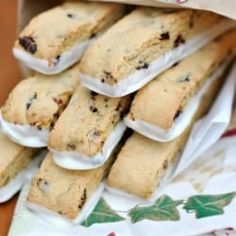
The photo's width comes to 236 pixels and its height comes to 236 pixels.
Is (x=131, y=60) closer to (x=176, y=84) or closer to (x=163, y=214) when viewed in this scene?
(x=176, y=84)

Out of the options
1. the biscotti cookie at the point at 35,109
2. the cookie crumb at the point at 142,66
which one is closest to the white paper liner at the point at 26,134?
the biscotti cookie at the point at 35,109

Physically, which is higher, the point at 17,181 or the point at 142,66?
the point at 142,66

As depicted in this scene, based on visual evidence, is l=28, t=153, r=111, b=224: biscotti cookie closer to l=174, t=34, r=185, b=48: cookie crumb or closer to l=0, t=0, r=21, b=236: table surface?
l=0, t=0, r=21, b=236: table surface

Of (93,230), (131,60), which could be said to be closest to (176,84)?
(131,60)

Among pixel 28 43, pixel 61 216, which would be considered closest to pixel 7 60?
pixel 28 43

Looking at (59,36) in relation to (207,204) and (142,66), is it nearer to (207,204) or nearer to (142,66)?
(142,66)
